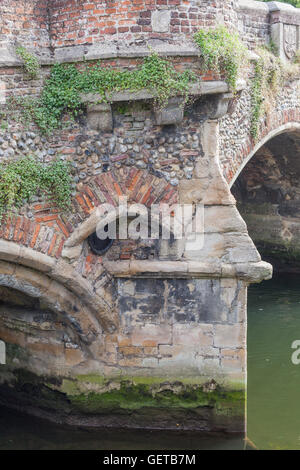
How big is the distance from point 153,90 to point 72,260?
73.4 inches

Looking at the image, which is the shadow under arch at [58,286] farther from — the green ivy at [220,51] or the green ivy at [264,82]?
the green ivy at [264,82]

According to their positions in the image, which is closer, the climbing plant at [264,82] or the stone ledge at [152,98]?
the stone ledge at [152,98]

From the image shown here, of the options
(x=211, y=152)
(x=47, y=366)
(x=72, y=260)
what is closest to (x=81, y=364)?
(x=47, y=366)

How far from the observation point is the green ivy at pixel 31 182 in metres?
5.70

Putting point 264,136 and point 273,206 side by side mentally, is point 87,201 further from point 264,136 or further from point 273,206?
point 273,206

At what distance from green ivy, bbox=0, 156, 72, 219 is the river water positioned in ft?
8.77

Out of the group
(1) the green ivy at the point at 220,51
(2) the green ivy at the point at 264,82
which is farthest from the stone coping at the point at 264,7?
(1) the green ivy at the point at 220,51

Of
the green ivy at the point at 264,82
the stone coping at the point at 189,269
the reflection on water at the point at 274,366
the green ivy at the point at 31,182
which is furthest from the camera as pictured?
the green ivy at the point at 264,82

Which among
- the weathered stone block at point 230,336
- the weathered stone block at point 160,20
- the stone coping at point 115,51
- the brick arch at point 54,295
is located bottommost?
the weathered stone block at point 230,336

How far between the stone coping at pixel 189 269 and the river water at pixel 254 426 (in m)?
1.81

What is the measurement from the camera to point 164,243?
6535mm

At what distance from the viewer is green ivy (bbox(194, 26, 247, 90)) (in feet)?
19.6

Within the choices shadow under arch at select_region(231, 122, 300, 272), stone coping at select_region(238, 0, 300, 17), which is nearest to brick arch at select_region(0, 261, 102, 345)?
stone coping at select_region(238, 0, 300, 17)

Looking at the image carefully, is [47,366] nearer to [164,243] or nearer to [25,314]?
[25,314]
